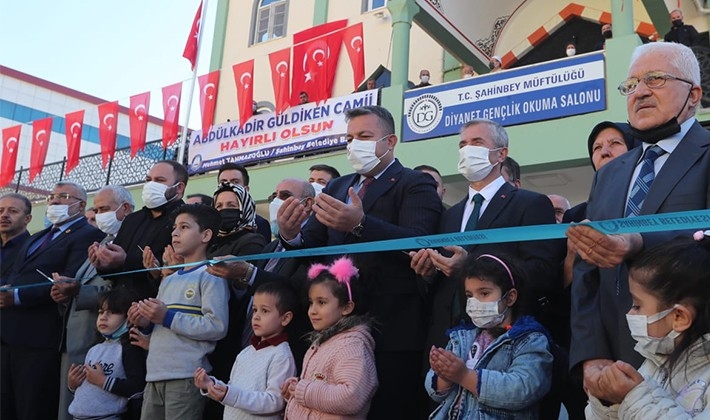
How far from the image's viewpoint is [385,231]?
2.72m

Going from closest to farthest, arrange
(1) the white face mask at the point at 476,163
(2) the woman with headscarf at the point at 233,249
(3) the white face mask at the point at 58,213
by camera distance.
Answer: (1) the white face mask at the point at 476,163, (2) the woman with headscarf at the point at 233,249, (3) the white face mask at the point at 58,213

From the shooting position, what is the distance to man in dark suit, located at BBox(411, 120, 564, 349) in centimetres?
263

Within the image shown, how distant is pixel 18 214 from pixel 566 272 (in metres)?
4.26

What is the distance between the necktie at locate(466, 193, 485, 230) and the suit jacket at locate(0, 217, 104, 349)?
2.93 m

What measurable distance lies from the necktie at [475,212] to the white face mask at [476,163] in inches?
4.1

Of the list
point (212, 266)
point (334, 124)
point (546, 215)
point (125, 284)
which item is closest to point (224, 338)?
point (212, 266)

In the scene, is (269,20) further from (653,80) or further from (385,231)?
(653,80)

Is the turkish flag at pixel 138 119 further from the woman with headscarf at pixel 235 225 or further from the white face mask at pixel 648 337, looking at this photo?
the white face mask at pixel 648 337

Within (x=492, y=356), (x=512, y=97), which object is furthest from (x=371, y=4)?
(x=492, y=356)

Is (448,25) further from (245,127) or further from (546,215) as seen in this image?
(546,215)

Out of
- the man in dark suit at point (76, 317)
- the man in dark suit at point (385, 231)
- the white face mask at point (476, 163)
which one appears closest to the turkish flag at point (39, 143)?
the man in dark suit at point (76, 317)

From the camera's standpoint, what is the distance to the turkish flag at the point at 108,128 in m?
13.0

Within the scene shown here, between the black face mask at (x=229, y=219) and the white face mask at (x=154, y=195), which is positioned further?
the white face mask at (x=154, y=195)

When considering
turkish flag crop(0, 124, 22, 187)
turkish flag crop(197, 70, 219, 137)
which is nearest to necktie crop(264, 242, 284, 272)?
turkish flag crop(197, 70, 219, 137)
